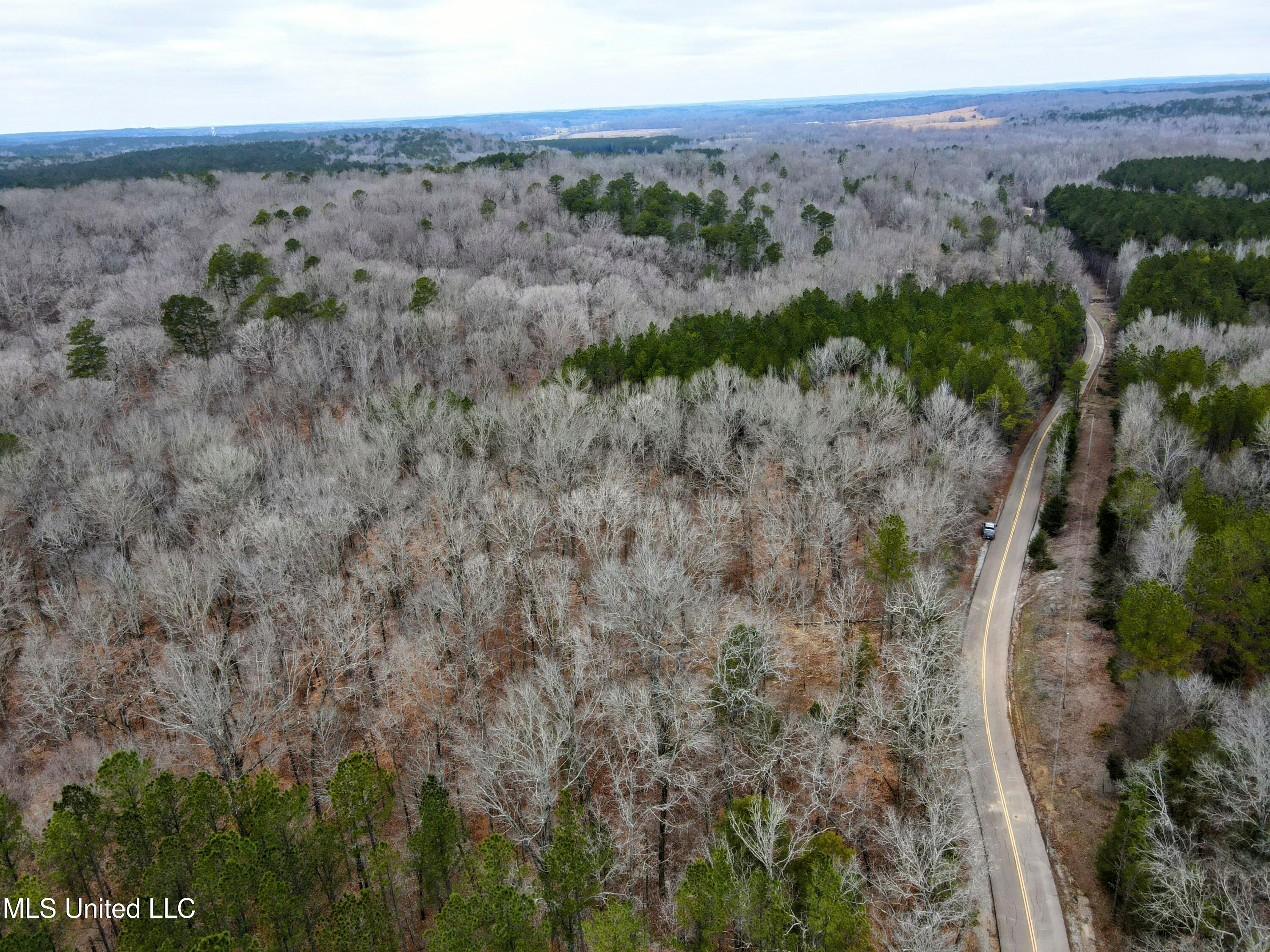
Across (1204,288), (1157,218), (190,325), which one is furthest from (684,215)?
(190,325)

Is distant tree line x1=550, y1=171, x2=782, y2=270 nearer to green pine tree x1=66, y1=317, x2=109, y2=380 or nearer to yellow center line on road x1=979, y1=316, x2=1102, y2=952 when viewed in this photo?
yellow center line on road x1=979, y1=316, x2=1102, y2=952

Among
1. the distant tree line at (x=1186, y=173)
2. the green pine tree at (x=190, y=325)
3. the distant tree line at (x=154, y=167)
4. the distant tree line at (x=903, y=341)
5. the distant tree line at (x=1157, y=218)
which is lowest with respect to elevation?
the distant tree line at (x=903, y=341)

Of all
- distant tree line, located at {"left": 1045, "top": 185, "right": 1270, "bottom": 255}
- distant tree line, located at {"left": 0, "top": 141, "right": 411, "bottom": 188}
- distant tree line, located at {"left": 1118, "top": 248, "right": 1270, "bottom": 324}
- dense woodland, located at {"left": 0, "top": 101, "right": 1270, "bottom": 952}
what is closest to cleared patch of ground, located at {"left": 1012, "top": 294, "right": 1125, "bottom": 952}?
dense woodland, located at {"left": 0, "top": 101, "right": 1270, "bottom": 952}

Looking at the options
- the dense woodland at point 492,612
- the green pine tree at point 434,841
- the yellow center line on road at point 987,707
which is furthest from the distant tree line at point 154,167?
the green pine tree at point 434,841

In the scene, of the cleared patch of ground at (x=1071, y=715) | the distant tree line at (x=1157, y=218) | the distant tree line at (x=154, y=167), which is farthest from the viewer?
the distant tree line at (x=154, y=167)

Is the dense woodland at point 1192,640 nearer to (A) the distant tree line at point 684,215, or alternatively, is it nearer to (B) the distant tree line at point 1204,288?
(B) the distant tree line at point 1204,288

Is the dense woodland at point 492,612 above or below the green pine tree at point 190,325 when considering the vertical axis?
below
